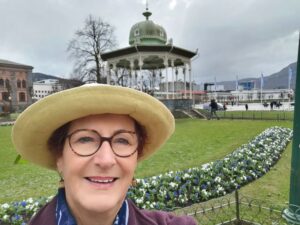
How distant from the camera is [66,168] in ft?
5.27

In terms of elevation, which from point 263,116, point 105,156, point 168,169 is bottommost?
point 263,116

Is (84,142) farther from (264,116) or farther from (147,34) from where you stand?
(147,34)

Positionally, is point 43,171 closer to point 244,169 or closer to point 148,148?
point 244,169

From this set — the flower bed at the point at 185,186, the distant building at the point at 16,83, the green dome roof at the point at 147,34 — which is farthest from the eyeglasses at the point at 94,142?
the distant building at the point at 16,83

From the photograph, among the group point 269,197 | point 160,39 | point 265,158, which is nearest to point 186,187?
point 269,197

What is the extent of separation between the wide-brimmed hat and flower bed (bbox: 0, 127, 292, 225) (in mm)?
2849

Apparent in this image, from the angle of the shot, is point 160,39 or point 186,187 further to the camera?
point 160,39

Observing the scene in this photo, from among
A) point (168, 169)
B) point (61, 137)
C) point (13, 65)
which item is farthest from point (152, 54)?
point (13, 65)

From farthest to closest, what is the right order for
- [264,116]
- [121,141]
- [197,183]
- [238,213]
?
[264,116], [197,183], [238,213], [121,141]

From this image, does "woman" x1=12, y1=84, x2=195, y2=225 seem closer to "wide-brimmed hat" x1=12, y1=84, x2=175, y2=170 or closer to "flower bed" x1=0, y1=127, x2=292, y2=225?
"wide-brimmed hat" x1=12, y1=84, x2=175, y2=170

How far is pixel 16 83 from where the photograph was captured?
78.0 m

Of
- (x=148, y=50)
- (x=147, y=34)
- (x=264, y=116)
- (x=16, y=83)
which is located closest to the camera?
(x=148, y=50)

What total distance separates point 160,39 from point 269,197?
2481cm

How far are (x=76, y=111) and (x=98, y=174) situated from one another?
34 cm
